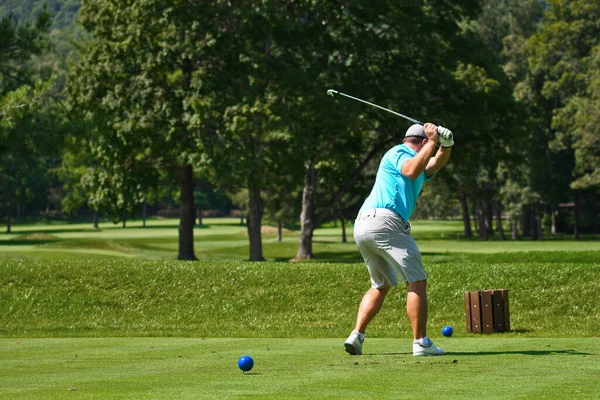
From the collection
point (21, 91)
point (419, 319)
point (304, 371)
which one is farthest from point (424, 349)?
point (21, 91)

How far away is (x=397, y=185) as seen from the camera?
9.73 metres

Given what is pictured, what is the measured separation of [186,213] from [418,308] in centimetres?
3025

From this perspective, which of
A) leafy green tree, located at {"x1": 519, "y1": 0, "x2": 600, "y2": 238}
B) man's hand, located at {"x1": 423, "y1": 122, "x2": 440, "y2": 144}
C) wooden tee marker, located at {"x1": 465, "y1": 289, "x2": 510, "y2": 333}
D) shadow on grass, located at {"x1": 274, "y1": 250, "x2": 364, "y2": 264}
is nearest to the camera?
man's hand, located at {"x1": 423, "y1": 122, "x2": 440, "y2": 144}

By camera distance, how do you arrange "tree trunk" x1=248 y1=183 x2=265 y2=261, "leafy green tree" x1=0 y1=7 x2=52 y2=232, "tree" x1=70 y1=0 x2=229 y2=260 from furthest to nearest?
1. "tree trunk" x1=248 y1=183 x2=265 y2=261
2. "tree" x1=70 y1=0 x2=229 y2=260
3. "leafy green tree" x1=0 y1=7 x2=52 y2=232

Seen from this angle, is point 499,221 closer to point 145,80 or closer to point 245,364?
point 145,80

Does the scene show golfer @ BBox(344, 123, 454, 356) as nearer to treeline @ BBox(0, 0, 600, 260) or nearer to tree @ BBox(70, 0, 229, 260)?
treeline @ BBox(0, 0, 600, 260)

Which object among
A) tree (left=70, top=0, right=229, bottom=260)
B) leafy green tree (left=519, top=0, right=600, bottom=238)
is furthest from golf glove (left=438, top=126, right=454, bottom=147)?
leafy green tree (left=519, top=0, right=600, bottom=238)

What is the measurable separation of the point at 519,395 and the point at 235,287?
12867 millimetres

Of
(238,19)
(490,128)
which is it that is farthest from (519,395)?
(490,128)

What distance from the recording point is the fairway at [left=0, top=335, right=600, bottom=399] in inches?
272

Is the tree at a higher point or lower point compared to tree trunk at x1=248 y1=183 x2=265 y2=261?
higher

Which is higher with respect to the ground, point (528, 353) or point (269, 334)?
point (528, 353)

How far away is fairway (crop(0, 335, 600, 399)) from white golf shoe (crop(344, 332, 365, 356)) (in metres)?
0.15

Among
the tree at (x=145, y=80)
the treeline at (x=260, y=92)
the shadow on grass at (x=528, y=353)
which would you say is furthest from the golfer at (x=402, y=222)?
the tree at (x=145, y=80)
